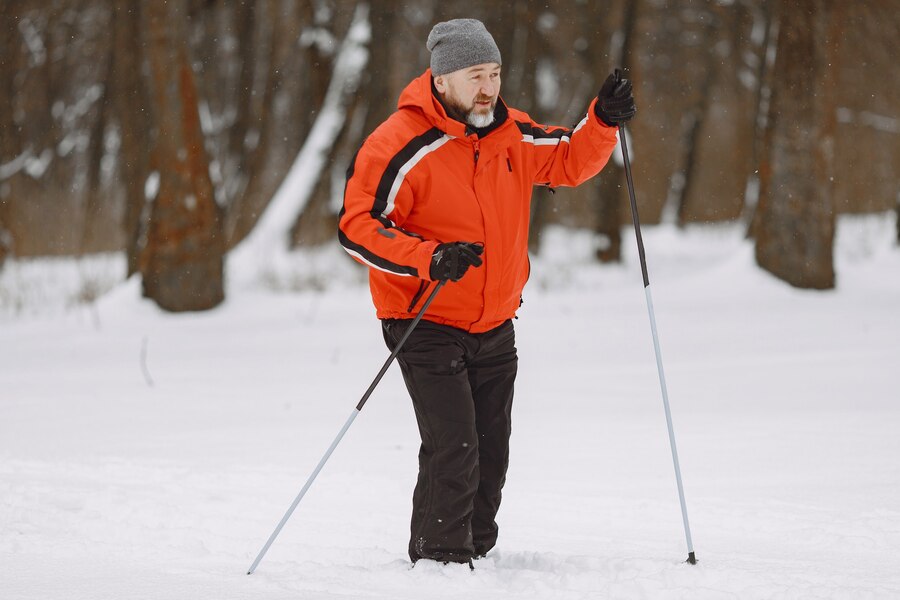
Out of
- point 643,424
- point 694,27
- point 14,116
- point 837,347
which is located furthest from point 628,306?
point 694,27

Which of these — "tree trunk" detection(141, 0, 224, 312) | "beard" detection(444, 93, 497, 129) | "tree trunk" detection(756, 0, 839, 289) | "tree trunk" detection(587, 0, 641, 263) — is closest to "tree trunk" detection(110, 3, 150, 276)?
"tree trunk" detection(141, 0, 224, 312)

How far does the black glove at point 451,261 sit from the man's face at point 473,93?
45 centimetres

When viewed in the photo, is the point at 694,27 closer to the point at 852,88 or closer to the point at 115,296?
the point at 852,88

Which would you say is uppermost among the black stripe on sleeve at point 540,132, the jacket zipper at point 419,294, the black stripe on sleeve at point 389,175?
the black stripe on sleeve at point 540,132

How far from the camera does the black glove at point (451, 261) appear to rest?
10.4ft

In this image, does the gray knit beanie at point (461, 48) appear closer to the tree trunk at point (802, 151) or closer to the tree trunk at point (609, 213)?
the tree trunk at point (802, 151)

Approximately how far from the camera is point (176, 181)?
415 inches

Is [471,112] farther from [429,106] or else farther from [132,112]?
[132,112]

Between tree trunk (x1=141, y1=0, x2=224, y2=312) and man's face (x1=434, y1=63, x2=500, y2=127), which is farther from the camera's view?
tree trunk (x1=141, y1=0, x2=224, y2=312)

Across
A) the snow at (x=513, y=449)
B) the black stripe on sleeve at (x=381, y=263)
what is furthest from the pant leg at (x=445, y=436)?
the black stripe on sleeve at (x=381, y=263)

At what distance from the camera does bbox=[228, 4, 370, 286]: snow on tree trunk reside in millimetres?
12773

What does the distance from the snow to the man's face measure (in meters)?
1.43

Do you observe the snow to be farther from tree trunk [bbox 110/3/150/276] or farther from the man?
tree trunk [bbox 110/3/150/276]

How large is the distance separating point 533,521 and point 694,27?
19145 millimetres
